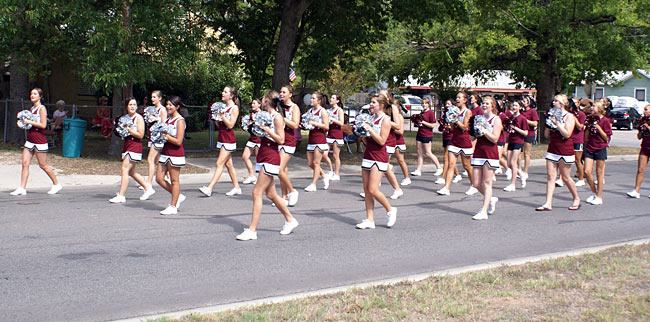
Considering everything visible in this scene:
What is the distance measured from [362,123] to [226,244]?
7.39ft

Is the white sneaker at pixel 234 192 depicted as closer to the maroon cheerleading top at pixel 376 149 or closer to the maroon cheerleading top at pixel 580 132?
the maroon cheerleading top at pixel 376 149

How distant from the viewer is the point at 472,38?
26.5m

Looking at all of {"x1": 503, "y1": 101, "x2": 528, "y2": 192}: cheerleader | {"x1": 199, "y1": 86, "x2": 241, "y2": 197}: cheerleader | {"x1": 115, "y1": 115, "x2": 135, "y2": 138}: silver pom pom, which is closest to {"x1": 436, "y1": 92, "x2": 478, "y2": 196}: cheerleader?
{"x1": 503, "y1": 101, "x2": 528, "y2": 192}: cheerleader

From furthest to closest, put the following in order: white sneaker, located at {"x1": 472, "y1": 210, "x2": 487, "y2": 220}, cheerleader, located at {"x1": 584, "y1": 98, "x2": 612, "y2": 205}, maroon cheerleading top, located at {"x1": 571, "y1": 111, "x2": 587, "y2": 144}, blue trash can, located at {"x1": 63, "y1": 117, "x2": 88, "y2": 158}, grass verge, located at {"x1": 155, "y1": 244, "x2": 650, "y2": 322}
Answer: blue trash can, located at {"x1": 63, "y1": 117, "x2": 88, "y2": 158} → maroon cheerleading top, located at {"x1": 571, "y1": 111, "x2": 587, "y2": 144} → cheerleader, located at {"x1": 584, "y1": 98, "x2": 612, "y2": 205} → white sneaker, located at {"x1": 472, "y1": 210, "x2": 487, "y2": 220} → grass verge, located at {"x1": 155, "y1": 244, "x2": 650, "y2": 322}

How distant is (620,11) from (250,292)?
20.8 m

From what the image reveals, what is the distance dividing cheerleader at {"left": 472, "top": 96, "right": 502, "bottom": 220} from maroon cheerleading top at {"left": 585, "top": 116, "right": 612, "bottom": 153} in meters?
2.68

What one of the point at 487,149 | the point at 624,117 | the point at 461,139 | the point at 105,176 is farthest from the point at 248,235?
the point at 624,117

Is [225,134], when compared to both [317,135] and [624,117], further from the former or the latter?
[624,117]

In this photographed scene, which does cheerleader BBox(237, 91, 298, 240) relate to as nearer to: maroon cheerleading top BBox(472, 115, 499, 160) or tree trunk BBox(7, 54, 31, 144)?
maroon cheerleading top BBox(472, 115, 499, 160)

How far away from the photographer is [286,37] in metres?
18.9

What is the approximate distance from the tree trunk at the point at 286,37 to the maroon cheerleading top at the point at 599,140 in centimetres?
933

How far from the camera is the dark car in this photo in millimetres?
Result: 40188

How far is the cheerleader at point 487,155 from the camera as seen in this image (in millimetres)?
9719

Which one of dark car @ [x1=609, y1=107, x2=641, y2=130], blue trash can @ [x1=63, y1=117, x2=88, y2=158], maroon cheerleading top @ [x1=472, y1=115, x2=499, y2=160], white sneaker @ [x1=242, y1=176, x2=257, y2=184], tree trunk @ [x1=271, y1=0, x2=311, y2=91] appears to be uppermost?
tree trunk @ [x1=271, y1=0, x2=311, y2=91]
